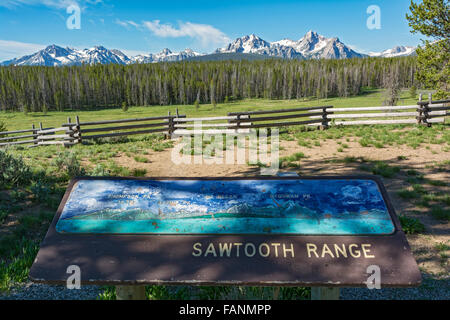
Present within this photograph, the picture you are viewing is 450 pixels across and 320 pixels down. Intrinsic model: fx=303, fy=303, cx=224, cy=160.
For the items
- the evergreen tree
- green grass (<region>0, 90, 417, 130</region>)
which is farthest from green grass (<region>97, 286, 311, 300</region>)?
green grass (<region>0, 90, 417, 130</region>)

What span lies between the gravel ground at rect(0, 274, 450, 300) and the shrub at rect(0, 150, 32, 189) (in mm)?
4391

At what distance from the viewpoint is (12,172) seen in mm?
7363

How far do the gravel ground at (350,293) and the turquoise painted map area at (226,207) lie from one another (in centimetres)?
136

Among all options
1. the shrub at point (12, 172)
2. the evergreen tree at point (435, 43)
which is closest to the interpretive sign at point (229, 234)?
the shrub at point (12, 172)

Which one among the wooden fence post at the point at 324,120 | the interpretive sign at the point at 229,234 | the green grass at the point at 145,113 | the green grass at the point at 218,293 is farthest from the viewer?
the green grass at the point at 145,113

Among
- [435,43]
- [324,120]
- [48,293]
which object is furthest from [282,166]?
[435,43]

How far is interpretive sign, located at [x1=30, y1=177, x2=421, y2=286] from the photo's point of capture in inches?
96.3

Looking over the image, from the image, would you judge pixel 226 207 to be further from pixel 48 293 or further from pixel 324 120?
pixel 324 120

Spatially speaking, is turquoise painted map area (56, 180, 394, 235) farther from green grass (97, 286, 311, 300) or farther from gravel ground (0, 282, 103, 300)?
gravel ground (0, 282, 103, 300)

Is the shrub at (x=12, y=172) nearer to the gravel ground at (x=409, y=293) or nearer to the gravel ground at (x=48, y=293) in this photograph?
the gravel ground at (x=48, y=293)

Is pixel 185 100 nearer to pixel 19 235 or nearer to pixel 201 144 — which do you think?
pixel 201 144

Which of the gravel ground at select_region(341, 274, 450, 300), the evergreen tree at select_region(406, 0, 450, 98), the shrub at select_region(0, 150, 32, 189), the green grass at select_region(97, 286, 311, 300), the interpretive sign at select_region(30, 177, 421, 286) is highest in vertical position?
the evergreen tree at select_region(406, 0, 450, 98)

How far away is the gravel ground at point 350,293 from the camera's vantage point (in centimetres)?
361
